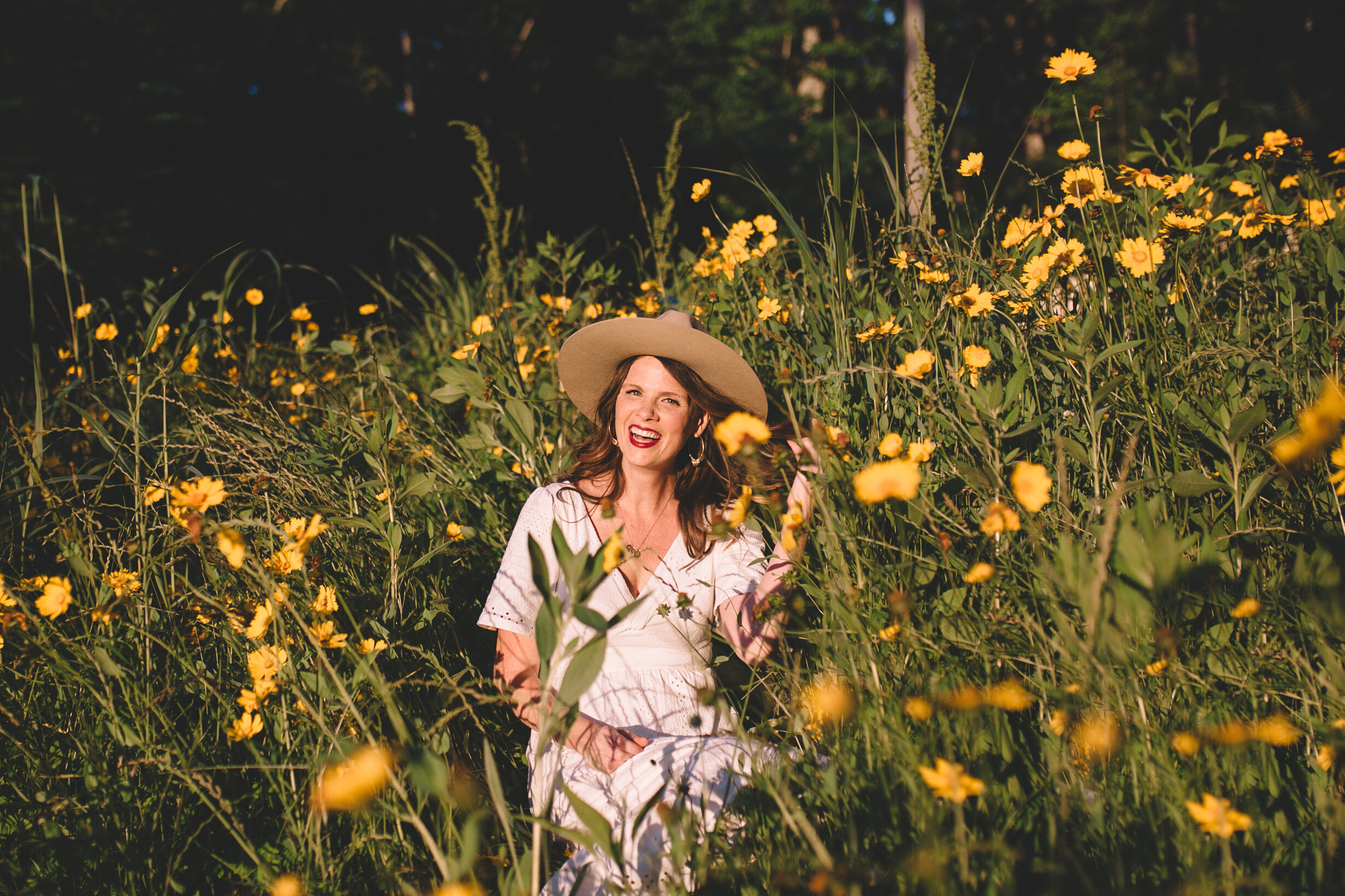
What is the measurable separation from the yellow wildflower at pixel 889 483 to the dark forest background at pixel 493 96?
248 inches

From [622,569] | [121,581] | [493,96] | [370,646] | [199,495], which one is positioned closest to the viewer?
[199,495]

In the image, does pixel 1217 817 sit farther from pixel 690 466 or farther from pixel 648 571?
pixel 690 466

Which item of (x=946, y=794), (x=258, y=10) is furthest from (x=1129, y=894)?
(x=258, y=10)

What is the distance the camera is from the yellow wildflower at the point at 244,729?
44.1 inches

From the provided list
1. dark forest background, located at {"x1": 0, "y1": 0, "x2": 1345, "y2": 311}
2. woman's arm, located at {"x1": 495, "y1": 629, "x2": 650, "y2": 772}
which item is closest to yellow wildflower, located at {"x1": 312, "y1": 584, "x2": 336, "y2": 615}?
woman's arm, located at {"x1": 495, "y1": 629, "x2": 650, "y2": 772}

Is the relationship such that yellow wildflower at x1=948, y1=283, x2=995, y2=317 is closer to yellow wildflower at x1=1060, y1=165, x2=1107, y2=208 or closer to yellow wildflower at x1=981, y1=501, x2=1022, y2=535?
yellow wildflower at x1=1060, y1=165, x2=1107, y2=208

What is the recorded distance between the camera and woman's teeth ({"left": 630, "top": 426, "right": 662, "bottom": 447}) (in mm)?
1665

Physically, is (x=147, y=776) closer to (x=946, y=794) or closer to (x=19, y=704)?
(x=19, y=704)

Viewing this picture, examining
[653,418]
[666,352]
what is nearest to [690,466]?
[653,418]

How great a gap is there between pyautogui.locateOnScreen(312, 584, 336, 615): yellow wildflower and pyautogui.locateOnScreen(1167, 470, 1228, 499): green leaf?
1.27 meters

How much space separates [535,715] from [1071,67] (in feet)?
5.50

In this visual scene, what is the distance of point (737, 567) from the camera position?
1590mm

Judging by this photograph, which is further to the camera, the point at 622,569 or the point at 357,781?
the point at 622,569

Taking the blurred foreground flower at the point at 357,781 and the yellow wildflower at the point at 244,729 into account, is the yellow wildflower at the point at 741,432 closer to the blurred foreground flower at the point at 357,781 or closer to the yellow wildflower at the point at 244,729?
the blurred foreground flower at the point at 357,781
